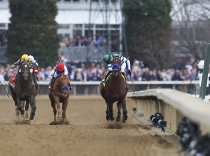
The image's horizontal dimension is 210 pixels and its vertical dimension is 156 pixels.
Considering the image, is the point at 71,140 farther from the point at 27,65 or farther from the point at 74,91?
the point at 74,91

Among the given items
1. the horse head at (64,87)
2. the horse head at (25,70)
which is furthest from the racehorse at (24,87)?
the horse head at (64,87)

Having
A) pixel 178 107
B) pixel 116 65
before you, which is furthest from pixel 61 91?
pixel 178 107

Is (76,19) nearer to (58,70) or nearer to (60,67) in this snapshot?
(58,70)

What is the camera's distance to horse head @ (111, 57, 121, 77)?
12.9 meters

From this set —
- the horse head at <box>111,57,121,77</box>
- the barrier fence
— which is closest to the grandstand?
the barrier fence

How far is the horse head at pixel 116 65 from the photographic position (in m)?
12.9

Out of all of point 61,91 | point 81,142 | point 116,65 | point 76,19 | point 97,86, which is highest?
point 76,19

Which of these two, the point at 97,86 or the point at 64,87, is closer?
the point at 64,87

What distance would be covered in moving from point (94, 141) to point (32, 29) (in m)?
22.2

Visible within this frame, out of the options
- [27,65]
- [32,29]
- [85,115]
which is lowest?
[85,115]

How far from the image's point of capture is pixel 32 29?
31031 millimetres

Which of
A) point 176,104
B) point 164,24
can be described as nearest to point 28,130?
point 176,104

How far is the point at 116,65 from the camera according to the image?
12922 mm

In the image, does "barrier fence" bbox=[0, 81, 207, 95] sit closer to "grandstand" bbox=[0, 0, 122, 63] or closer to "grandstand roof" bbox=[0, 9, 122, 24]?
"grandstand" bbox=[0, 0, 122, 63]
